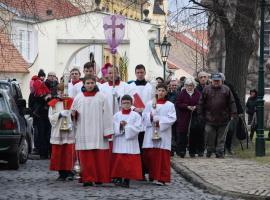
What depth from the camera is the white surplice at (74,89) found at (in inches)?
674

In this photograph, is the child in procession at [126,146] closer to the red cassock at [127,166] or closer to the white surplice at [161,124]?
the red cassock at [127,166]

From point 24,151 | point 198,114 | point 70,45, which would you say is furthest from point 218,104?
point 70,45

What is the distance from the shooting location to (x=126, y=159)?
1531cm

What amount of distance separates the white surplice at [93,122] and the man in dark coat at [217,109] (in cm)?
547

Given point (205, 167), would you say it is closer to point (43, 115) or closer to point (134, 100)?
point (134, 100)

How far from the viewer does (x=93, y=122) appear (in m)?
15.4

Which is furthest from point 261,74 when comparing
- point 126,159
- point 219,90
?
point 126,159

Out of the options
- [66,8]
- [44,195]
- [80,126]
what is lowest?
[44,195]

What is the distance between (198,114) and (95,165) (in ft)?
19.8

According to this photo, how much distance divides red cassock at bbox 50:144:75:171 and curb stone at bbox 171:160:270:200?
2081mm

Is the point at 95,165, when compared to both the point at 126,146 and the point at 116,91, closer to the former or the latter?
the point at 126,146

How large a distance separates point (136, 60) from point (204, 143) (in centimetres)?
2997

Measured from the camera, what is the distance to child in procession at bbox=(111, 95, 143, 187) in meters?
15.2

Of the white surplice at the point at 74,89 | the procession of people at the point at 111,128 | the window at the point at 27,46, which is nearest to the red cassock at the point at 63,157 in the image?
the procession of people at the point at 111,128
